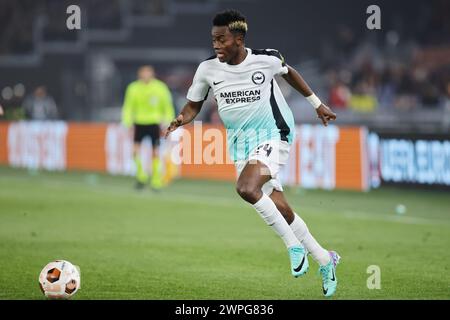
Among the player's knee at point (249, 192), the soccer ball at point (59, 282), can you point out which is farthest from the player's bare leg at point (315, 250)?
the soccer ball at point (59, 282)

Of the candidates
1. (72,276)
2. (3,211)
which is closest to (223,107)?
(72,276)

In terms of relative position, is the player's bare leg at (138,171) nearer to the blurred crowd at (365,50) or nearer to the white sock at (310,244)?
the blurred crowd at (365,50)

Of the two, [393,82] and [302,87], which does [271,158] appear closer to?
[302,87]

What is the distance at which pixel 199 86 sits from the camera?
30.2ft

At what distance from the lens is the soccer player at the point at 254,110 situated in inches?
344

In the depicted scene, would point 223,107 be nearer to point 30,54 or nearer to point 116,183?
point 116,183

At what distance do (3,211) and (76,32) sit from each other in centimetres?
1723

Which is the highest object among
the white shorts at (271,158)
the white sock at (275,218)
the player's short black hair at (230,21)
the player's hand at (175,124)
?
the player's short black hair at (230,21)

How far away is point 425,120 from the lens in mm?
22688

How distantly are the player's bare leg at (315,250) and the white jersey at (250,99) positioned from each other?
20.3 inches

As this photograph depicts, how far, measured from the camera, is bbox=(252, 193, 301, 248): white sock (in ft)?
28.1

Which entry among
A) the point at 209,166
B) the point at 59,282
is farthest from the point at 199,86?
the point at 209,166

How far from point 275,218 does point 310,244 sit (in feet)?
1.28

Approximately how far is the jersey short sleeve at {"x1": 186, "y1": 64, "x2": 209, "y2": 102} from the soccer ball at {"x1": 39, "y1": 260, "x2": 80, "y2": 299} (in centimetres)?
190
